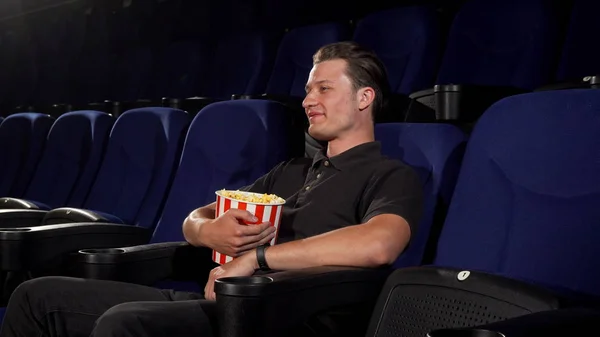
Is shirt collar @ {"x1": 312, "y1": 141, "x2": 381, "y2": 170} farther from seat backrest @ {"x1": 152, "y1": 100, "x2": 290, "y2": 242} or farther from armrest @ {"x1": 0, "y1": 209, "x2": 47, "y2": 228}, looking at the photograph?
armrest @ {"x1": 0, "y1": 209, "x2": 47, "y2": 228}

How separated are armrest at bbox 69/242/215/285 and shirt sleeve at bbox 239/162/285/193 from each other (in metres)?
0.10

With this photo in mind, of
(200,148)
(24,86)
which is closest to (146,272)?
(200,148)

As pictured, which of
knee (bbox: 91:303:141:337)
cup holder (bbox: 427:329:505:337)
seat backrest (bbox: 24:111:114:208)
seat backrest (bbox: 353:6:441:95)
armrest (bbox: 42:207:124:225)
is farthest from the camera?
seat backrest (bbox: 24:111:114:208)

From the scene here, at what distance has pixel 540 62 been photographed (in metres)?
1.28

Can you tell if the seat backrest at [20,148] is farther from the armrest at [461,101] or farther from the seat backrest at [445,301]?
the seat backrest at [445,301]

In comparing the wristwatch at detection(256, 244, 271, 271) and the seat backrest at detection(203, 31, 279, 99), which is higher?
the seat backrest at detection(203, 31, 279, 99)

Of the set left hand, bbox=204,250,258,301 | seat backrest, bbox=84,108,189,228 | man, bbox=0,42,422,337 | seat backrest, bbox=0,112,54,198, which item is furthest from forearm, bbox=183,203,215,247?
seat backrest, bbox=0,112,54,198

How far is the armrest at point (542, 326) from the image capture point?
428 mm

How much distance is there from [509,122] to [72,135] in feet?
4.02

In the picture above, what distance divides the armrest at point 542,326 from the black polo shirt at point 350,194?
0.95 feet

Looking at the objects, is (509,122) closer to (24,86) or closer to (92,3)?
(92,3)

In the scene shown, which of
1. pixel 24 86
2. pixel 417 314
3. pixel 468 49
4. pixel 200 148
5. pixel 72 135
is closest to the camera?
pixel 417 314

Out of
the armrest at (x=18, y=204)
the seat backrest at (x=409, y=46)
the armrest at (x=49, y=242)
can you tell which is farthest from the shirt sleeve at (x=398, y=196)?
the armrest at (x=18, y=204)

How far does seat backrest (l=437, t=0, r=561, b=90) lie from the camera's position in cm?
128
